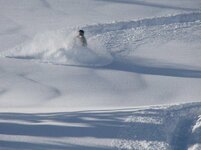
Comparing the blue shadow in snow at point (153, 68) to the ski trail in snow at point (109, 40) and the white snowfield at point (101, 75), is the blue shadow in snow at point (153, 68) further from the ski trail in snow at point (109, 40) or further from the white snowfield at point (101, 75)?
the ski trail in snow at point (109, 40)

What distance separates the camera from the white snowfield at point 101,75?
6.68 meters

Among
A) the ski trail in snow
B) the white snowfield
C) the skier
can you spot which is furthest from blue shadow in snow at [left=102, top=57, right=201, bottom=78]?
the skier

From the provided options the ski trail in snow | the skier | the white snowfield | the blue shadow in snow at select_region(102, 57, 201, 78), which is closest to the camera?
the white snowfield

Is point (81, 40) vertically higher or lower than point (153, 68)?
higher

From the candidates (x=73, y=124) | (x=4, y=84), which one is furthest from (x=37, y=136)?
(x=4, y=84)

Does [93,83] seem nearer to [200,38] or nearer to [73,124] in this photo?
[73,124]

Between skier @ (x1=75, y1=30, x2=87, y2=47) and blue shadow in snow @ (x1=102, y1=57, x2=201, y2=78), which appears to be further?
skier @ (x1=75, y1=30, x2=87, y2=47)

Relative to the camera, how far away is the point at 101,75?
1022 cm

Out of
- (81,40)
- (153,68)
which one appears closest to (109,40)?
(81,40)

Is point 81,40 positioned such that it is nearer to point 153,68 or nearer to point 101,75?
point 101,75

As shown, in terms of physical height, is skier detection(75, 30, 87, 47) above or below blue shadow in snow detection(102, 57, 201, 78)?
above

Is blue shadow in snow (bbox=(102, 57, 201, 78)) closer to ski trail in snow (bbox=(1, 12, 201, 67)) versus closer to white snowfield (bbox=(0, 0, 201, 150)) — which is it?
white snowfield (bbox=(0, 0, 201, 150))

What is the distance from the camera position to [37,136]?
6484 mm

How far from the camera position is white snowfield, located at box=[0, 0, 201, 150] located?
6.68 meters
